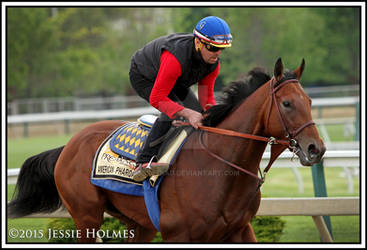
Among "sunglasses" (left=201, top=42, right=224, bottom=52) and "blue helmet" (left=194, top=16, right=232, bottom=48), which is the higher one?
"blue helmet" (left=194, top=16, right=232, bottom=48)

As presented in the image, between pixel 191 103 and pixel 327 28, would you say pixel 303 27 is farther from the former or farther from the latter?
pixel 191 103

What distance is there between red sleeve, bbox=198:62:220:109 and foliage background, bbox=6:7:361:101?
53.3 ft

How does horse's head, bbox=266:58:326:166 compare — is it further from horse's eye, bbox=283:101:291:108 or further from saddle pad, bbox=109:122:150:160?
saddle pad, bbox=109:122:150:160

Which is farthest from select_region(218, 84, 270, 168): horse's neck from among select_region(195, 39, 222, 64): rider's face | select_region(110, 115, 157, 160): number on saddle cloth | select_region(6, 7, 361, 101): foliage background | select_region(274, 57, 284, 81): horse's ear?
select_region(6, 7, 361, 101): foliage background

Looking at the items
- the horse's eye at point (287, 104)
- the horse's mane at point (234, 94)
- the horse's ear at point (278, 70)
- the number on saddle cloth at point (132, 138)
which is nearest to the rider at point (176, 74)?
the horse's mane at point (234, 94)

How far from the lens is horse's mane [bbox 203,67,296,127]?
3977 millimetres

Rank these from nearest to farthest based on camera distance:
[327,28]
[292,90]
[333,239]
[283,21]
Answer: [292,90], [333,239], [283,21], [327,28]

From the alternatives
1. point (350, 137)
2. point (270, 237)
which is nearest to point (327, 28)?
point (350, 137)

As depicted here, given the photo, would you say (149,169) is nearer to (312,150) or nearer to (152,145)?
(152,145)

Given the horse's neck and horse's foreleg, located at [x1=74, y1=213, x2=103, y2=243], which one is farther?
horse's foreleg, located at [x1=74, y1=213, x2=103, y2=243]

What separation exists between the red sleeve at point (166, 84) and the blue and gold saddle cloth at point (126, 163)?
0.30 metres

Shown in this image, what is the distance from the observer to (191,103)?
14.3ft

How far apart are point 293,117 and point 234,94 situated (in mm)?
610

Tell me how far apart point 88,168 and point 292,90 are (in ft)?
6.37
